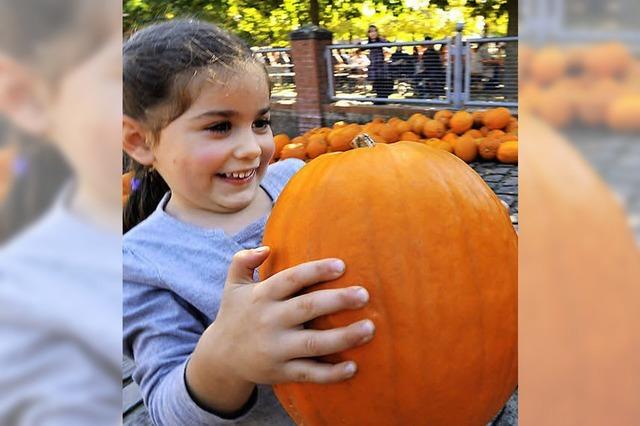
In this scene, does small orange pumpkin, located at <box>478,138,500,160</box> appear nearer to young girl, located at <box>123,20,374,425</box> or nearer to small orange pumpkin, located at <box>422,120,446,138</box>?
small orange pumpkin, located at <box>422,120,446,138</box>

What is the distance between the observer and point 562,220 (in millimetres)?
381

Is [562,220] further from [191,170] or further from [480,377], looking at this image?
[191,170]

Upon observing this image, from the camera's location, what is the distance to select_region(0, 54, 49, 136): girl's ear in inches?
17.8

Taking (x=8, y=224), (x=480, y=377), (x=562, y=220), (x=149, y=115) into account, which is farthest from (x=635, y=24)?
(x=149, y=115)

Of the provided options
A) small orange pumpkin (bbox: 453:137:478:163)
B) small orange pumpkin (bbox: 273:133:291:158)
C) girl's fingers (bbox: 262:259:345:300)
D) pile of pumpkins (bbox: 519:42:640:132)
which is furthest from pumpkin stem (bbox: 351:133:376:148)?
small orange pumpkin (bbox: 453:137:478:163)

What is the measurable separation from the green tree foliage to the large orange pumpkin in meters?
0.24

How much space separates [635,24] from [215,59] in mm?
493

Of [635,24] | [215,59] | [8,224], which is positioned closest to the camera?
[635,24]

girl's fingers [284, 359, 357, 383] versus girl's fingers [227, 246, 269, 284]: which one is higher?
girl's fingers [227, 246, 269, 284]

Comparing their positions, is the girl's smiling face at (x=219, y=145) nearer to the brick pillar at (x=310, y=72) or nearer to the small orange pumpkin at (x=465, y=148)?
the brick pillar at (x=310, y=72)

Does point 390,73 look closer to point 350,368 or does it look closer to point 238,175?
point 238,175

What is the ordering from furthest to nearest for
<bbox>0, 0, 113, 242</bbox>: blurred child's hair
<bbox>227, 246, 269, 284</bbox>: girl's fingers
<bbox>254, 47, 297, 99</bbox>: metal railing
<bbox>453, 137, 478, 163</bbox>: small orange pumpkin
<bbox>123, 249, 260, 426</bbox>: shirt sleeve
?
<bbox>453, 137, 478, 163</bbox>: small orange pumpkin < <bbox>254, 47, 297, 99</bbox>: metal railing < <bbox>123, 249, 260, 426</bbox>: shirt sleeve < <bbox>227, 246, 269, 284</bbox>: girl's fingers < <bbox>0, 0, 113, 242</bbox>: blurred child's hair

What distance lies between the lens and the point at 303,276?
51 centimetres

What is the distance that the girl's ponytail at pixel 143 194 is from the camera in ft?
2.78
